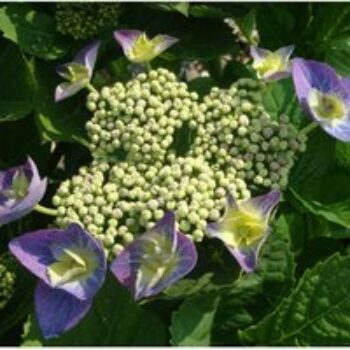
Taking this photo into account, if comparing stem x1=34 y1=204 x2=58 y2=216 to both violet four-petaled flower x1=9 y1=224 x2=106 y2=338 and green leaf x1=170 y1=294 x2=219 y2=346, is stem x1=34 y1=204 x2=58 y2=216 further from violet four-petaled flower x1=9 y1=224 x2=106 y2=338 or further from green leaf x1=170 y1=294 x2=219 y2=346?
green leaf x1=170 y1=294 x2=219 y2=346

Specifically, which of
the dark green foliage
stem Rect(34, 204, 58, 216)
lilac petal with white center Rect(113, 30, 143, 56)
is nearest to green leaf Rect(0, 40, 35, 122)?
the dark green foliage

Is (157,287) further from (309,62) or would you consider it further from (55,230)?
(309,62)

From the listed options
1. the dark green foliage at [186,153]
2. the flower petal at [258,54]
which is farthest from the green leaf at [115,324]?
the flower petal at [258,54]

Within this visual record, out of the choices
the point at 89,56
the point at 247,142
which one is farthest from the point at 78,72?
the point at 247,142

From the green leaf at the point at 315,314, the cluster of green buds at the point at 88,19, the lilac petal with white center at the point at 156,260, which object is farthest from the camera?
the cluster of green buds at the point at 88,19

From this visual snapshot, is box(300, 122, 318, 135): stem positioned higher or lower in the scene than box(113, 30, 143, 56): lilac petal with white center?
higher

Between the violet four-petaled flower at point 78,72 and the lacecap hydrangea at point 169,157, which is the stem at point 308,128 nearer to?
the lacecap hydrangea at point 169,157
